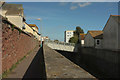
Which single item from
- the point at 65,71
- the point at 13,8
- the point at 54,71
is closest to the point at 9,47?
the point at 54,71

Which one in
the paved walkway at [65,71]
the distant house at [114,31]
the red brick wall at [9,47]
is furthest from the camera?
the distant house at [114,31]

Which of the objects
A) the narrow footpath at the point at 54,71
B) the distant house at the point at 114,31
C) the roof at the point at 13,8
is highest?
the roof at the point at 13,8

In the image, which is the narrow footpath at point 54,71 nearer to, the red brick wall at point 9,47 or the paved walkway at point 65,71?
the paved walkway at point 65,71

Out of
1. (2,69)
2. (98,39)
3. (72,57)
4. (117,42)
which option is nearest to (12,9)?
(72,57)

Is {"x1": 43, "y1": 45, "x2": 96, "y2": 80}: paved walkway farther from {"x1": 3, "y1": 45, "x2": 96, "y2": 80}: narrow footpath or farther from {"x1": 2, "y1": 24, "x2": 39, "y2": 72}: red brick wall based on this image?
{"x1": 2, "y1": 24, "x2": 39, "y2": 72}: red brick wall

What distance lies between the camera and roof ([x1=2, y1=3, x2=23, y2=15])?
96.2 ft

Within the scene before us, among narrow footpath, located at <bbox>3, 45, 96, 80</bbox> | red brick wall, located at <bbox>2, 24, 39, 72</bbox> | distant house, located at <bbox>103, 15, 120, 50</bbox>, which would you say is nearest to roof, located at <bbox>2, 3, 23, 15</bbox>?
red brick wall, located at <bbox>2, 24, 39, 72</bbox>

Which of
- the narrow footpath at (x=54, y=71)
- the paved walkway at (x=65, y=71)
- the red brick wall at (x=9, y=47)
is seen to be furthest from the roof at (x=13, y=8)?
the paved walkway at (x=65, y=71)

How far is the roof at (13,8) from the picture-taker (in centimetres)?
2932

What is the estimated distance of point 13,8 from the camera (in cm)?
3216

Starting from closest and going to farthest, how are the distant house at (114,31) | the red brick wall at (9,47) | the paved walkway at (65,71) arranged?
the paved walkway at (65,71) < the red brick wall at (9,47) < the distant house at (114,31)

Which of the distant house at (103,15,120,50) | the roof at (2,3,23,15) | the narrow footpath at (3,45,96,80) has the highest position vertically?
the roof at (2,3,23,15)

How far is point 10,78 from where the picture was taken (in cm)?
543

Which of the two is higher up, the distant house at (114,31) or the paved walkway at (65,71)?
the distant house at (114,31)
